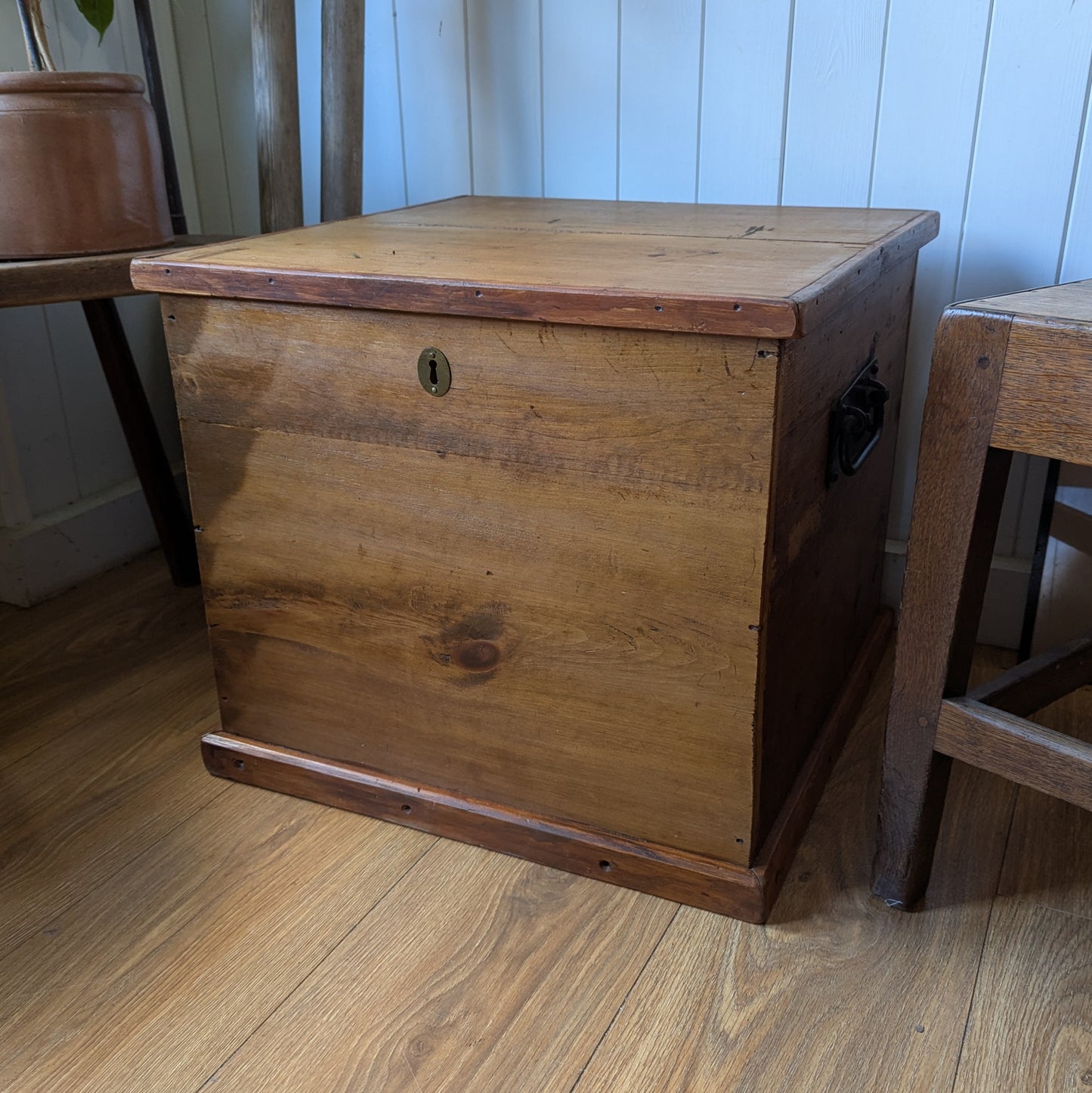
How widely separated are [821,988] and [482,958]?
10.7 inches

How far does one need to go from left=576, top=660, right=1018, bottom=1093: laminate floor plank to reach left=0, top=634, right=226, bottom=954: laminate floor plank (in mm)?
508

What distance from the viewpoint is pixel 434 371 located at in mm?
828

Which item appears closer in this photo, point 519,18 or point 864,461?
point 864,461

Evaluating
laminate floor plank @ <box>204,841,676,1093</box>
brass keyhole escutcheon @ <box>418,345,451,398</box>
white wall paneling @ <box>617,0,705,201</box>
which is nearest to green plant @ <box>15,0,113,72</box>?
brass keyhole escutcheon @ <box>418,345,451,398</box>

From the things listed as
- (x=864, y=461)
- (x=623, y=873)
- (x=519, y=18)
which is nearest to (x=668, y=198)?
(x=519, y=18)

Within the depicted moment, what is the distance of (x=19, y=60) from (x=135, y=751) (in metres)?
0.92

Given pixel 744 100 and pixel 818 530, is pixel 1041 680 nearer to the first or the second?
pixel 818 530

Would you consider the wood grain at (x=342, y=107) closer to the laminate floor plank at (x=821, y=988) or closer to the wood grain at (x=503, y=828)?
the wood grain at (x=503, y=828)

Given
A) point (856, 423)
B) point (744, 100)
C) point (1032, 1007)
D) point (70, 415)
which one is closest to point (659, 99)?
point (744, 100)

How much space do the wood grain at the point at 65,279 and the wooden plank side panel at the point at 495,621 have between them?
22 cm

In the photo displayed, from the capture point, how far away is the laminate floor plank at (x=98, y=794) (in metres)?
0.94

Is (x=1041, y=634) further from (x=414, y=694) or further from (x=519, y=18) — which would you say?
(x=519, y=18)

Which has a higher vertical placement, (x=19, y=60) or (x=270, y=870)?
(x=19, y=60)

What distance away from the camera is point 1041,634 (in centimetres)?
127
